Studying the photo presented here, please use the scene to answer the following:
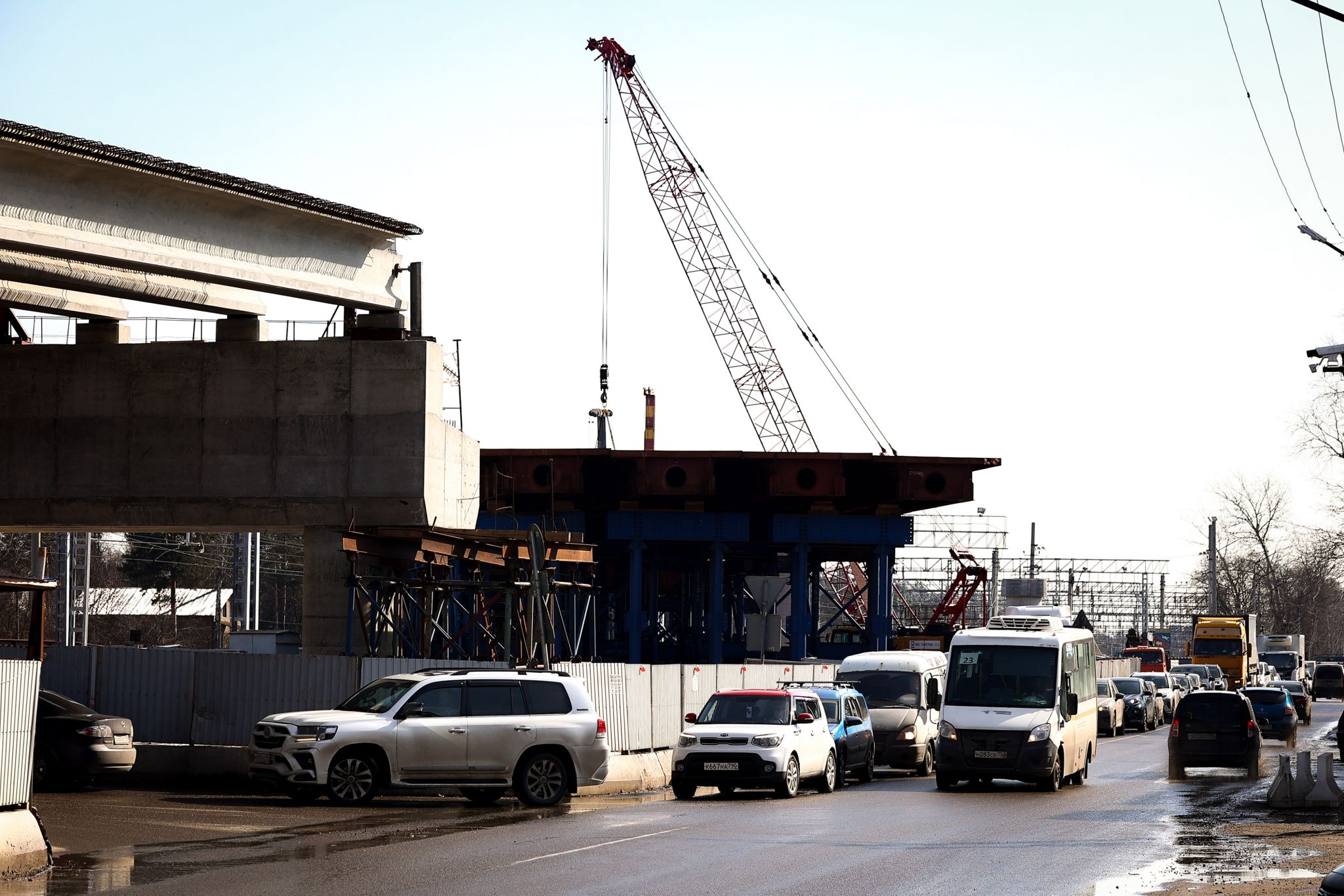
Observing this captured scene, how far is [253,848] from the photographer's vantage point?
1594cm

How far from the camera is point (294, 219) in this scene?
97.2 feet

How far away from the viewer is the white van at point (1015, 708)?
24.8m

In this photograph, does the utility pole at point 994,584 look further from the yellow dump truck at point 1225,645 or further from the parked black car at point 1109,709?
the parked black car at point 1109,709

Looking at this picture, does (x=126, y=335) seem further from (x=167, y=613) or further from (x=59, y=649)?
(x=167, y=613)

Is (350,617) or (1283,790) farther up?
(350,617)

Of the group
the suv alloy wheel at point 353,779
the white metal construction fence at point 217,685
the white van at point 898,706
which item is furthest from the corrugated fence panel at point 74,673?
the white van at point 898,706

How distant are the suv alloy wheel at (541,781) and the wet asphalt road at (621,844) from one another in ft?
0.83

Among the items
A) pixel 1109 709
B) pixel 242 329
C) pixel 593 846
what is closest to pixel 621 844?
pixel 593 846

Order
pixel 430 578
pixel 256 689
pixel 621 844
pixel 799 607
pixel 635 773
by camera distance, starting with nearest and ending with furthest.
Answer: pixel 621 844 → pixel 256 689 → pixel 635 773 → pixel 430 578 → pixel 799 607

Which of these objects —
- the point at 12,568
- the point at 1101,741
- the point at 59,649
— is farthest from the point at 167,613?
the point at 59,649

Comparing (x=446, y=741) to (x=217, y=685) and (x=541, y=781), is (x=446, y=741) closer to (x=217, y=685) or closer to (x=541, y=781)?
(x=541, y=781)

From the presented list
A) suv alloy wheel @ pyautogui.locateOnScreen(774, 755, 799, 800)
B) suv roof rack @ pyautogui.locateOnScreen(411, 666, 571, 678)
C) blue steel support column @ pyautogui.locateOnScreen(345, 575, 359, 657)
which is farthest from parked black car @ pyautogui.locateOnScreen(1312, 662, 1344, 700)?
suv roof rack @ pyautogui.locateOnScreen(411, 666, 571, 678)

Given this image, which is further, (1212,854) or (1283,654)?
(1283,654)

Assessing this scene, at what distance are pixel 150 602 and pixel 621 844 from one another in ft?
325
